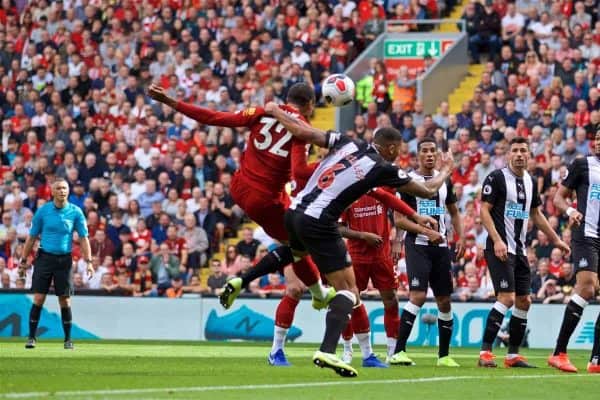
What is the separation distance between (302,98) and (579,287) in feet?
11.7

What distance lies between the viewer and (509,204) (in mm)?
15000

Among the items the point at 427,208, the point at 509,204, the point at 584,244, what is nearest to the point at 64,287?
the point at 427,208

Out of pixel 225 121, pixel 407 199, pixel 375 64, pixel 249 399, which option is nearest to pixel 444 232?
pixel 407 199

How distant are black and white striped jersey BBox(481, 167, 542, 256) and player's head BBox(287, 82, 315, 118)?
2.69m

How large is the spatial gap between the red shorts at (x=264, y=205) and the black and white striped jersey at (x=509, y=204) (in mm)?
2523

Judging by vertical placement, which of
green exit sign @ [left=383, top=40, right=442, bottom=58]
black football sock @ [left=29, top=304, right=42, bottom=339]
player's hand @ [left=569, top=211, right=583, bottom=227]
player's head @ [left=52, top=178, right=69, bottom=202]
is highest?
green exit sign @ [left=383, top=40, right=442, bottom=58]

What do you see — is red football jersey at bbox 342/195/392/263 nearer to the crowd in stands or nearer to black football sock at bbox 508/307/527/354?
black football sock at bbox 508/307/527/354

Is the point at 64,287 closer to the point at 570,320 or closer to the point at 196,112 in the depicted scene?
the point at 196,112

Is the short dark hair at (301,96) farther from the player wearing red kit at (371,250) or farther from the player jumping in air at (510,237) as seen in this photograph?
the player jumping in air at (510,237)

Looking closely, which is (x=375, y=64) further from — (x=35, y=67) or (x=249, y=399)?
(x=249, y=399)

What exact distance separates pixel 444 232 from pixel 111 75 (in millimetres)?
18786

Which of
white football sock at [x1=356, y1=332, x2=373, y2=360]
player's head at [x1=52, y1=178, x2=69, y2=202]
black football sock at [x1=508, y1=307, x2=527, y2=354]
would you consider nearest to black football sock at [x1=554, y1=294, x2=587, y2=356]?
black football sock at [x1=508, y1=307, x2=527, y2=354]

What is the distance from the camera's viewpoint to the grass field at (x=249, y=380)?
10.2 meters

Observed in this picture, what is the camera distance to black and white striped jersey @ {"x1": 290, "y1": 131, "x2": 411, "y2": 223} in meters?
11.6
